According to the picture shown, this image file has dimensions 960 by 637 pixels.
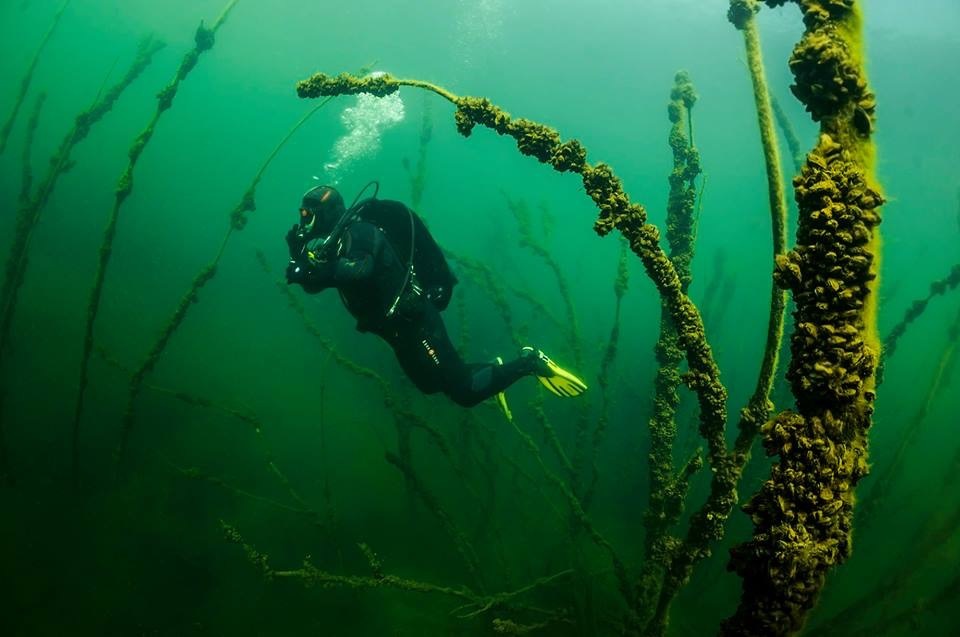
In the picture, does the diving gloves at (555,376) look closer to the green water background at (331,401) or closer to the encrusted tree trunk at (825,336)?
the green water background at (331,401)

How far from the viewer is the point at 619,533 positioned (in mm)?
10008

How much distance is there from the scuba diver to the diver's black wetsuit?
11 millimetres

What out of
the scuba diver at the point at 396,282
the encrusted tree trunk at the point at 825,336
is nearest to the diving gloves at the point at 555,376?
the scuba diver at the point at 396,282

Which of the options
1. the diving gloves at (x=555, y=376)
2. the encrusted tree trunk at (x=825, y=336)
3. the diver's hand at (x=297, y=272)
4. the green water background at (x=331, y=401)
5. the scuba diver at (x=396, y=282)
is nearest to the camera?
→ the encrusted tree trunk at (x=825, y=336)

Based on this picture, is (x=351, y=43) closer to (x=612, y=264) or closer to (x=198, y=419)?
(x=612, y=264)

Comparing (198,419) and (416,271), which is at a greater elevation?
(416,271)

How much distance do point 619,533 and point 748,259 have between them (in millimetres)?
64718

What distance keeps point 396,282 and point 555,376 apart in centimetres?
272

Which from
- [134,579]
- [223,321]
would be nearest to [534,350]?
[134,579]

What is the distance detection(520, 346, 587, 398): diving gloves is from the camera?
6867 millimetres

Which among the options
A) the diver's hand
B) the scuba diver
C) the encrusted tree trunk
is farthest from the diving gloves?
the encrusted tree trunk

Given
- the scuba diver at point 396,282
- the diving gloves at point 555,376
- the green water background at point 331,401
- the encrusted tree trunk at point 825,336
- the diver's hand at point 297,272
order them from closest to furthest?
the encrusted tree trunk at point 825,336
the diver's hand at point 297,272
the scuba diver at point 396,282
the diving gloves at point 555,376
the green water background at point 331,401

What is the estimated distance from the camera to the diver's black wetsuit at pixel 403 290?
5.20m

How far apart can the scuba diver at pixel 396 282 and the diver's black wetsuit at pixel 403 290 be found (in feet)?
0.04
